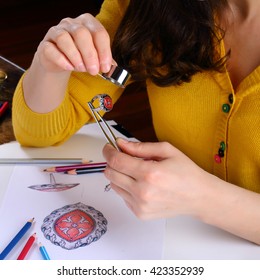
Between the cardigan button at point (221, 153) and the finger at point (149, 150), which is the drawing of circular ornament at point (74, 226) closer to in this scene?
the finger at point (149, 150)

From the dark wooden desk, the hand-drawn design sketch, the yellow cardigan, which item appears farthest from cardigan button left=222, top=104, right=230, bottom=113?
the dark wooden desk

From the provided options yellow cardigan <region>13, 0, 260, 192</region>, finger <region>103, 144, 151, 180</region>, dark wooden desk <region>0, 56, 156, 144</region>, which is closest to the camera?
finger <region>103, 144, 151, 180</region>

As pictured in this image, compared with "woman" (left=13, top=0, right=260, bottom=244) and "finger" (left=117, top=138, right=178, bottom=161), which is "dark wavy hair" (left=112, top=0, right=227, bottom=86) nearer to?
"woman" (left=13, top=0, right=260, bottom=244)

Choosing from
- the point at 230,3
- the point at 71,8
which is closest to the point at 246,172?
the point at 230,3

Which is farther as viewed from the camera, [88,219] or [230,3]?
[230,3]

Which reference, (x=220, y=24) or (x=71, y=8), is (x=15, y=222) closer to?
(x=220, y=24)

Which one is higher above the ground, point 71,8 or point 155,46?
point 155,46

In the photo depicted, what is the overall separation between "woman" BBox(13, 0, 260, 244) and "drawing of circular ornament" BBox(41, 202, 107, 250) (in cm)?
8

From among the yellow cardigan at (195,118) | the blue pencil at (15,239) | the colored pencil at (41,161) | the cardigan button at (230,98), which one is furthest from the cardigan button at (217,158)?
the blue pencil at (15,239)

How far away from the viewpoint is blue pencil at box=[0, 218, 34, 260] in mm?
679

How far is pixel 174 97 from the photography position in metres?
0.88

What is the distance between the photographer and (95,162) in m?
0.85
